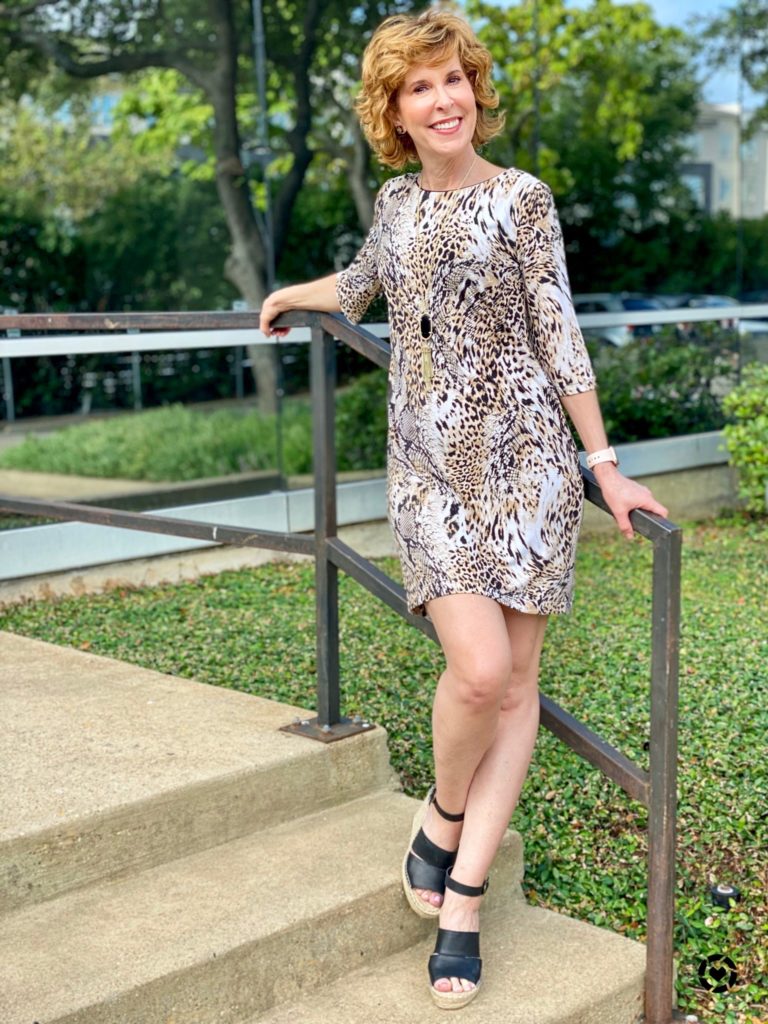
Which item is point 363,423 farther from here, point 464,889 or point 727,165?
point 464,889

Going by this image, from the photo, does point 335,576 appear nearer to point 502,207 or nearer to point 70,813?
point 70,813

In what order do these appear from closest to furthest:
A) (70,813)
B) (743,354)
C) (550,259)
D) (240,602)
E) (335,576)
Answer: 1. (550,259)
2. (70,813)
3. (335,576)
4. (240,602)
5. (743,354)

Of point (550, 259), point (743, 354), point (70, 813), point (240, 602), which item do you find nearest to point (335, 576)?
point (70, 813)

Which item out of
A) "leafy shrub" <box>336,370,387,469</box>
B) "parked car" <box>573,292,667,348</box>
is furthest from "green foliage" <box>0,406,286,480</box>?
"parked car" <box>573,292,667,348</box>

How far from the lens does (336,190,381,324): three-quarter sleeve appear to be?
2.88 m

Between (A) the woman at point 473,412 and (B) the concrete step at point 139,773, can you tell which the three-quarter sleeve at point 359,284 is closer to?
(A) the woman at point 473,412

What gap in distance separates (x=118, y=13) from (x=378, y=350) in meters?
4.30

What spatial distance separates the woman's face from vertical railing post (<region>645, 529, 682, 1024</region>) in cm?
85

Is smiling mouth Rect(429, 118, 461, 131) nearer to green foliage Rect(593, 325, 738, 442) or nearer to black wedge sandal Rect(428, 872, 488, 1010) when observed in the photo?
black wedge sandal Rect(428, 872, 488, 1010)

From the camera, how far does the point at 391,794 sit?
335 centimetres

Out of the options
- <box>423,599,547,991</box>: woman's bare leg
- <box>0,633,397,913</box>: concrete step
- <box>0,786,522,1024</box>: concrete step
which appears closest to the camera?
<box>0,786,522,1024</box>: concrete step

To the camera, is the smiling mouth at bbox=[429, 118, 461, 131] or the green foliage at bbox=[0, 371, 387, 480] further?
the green foliage at bbox=[0, 371, 387, 480]

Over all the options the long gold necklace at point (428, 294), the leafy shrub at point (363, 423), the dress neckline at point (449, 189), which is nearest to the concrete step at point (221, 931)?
the long gold necklace at point (428, 294)

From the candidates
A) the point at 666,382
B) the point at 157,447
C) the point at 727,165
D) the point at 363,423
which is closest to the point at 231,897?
the point at 157,447
